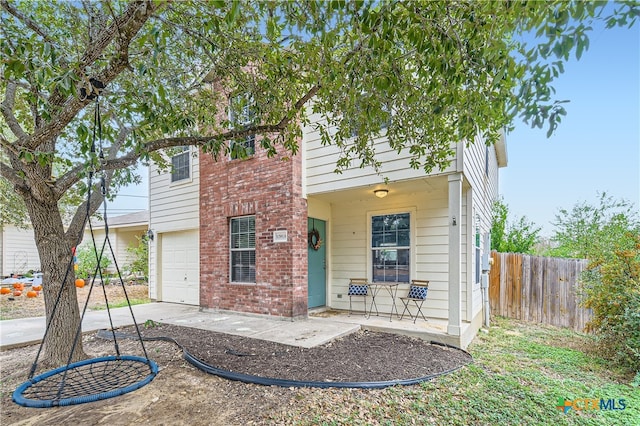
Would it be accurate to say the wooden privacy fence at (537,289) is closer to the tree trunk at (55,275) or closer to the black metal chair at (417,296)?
the black metal chair at (417,296)

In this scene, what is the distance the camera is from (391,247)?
7.10 meters

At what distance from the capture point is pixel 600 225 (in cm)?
1063

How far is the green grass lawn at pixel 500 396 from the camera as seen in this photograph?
313cm

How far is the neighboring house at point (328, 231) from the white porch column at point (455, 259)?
15mm

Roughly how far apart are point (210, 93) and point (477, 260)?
5.94 metres

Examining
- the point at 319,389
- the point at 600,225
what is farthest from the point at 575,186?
the point at 319,389

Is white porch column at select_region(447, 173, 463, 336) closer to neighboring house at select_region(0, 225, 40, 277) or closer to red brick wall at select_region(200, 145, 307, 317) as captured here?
red brick wall at select_region(200, 145, 307, 317)

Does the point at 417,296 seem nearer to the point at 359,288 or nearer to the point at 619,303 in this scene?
the point at 359,288

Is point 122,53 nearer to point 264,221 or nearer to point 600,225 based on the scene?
point 264,221

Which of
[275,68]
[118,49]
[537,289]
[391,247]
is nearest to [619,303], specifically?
[537,289]

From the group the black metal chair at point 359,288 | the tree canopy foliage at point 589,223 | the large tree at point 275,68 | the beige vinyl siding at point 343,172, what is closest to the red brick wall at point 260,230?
the beige vinyl siding at point 343,172

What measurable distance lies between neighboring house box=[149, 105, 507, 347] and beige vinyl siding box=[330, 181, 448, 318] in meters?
0.02

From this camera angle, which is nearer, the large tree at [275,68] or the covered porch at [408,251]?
the large tree at [275,68]

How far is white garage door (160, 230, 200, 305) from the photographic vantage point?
8914 millimetres
